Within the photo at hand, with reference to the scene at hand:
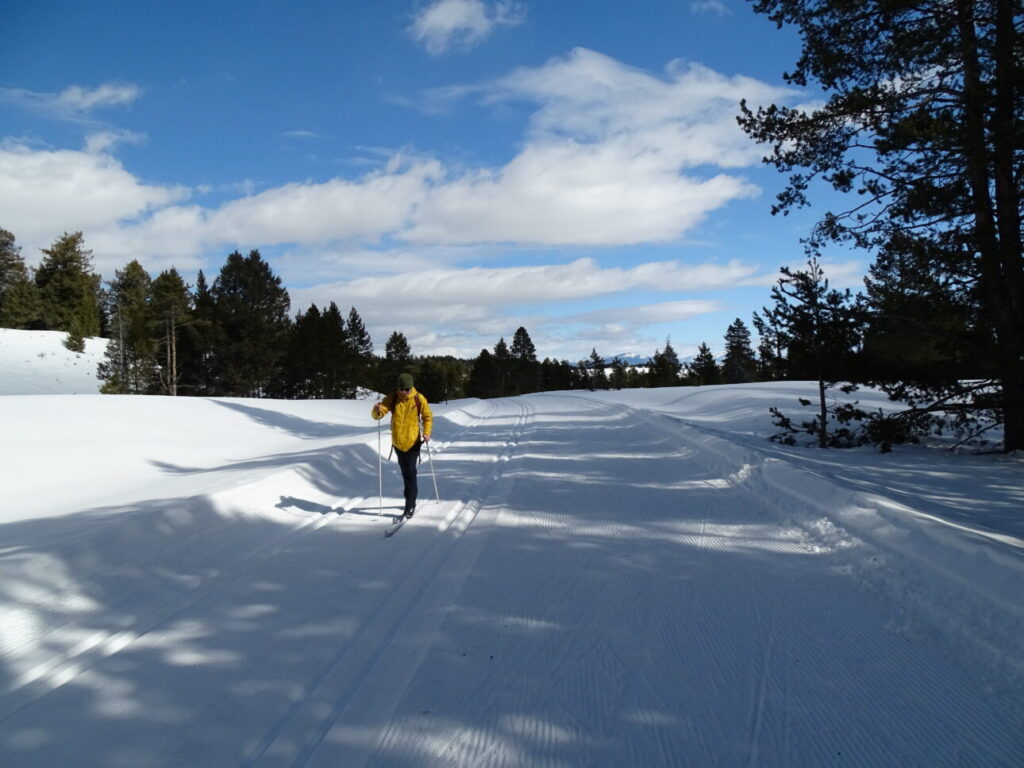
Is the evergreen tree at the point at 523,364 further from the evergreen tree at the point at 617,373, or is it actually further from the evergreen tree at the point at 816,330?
the evergreen tree at the point at 816,330

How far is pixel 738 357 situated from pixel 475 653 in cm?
8741

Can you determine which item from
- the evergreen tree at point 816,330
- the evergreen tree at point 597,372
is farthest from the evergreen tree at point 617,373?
the evergreen tree at point 816,330

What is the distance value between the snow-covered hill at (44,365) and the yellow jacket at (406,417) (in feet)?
118

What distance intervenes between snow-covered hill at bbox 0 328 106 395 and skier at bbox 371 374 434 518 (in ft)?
118

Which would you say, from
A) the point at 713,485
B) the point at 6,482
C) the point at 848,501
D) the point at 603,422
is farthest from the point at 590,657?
the point at 603,422

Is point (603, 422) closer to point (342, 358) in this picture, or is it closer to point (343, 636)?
point (343, 636)

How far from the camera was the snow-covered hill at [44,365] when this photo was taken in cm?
3575

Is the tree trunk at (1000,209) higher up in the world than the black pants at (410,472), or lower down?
higher up

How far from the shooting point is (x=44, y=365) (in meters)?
40.2

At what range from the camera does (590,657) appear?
363cm

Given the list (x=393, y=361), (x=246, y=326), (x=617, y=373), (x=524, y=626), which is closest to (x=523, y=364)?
(x=617, y=373)

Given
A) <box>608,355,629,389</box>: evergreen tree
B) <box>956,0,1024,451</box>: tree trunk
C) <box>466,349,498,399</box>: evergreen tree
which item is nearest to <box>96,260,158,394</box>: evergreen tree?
<box>956,0,1024,451</box>: tree trunk

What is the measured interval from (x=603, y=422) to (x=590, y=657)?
763 inches

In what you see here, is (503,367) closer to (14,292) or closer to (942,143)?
(14,292)
